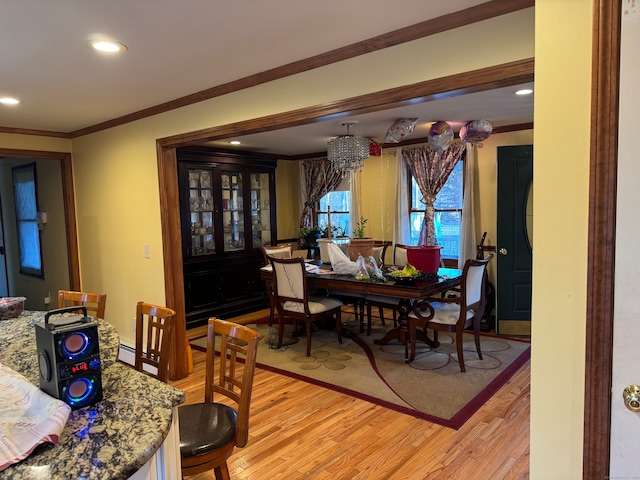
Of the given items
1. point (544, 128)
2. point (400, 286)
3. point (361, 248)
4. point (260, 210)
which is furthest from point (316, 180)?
point (544, 128)

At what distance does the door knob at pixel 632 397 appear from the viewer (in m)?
1.06

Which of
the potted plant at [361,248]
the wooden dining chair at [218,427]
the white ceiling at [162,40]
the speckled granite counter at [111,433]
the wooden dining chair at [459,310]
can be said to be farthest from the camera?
the potted plant at [361,248]

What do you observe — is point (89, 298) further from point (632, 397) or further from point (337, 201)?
point (337, 201)

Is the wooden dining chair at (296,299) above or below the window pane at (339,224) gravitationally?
below

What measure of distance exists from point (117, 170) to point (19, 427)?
11.1 feet

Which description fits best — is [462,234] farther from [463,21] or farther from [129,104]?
[129,104]

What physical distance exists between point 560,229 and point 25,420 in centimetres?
159

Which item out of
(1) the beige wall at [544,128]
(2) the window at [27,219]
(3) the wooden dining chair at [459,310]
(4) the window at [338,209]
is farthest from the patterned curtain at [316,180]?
(2) the window at [27,219]

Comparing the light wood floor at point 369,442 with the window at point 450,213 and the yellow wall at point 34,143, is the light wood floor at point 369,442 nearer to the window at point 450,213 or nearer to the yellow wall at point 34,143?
the window at point 450,213

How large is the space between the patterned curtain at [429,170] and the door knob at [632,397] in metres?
4.37

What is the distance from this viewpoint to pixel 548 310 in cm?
127

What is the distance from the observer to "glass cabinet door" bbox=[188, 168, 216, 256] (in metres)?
5.40

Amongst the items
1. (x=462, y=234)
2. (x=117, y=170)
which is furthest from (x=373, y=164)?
(x=117, y=170)

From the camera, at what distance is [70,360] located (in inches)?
48.1
